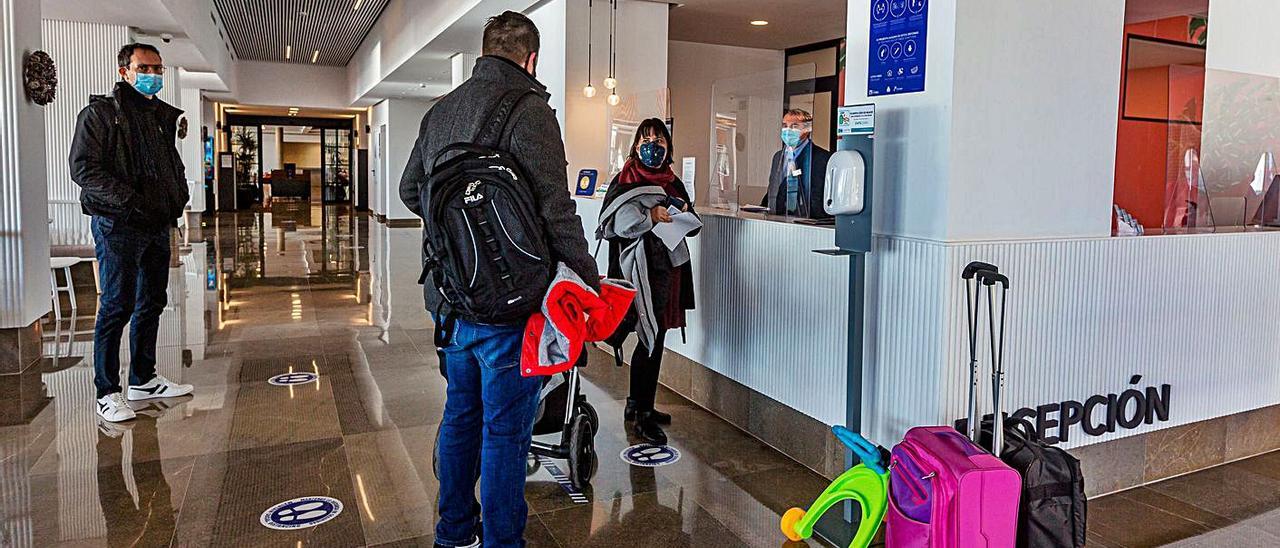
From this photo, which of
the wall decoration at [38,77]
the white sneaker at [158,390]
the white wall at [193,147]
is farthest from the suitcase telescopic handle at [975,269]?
the white wall at [193,147]

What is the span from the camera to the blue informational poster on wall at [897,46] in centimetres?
319

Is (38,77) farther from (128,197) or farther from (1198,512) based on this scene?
(1198,512)

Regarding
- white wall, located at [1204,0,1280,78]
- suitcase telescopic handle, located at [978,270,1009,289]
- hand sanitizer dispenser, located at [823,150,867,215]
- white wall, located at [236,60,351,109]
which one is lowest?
suitcase telescopic handle, located at [978,270,1009,289]

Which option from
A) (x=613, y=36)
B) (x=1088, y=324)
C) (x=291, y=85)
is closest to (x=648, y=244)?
(x=1088, y=324)

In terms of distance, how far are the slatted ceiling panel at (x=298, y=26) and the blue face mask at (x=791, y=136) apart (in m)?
10.8

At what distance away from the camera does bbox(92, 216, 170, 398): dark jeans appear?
4.32m

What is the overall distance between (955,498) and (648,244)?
1.97 m

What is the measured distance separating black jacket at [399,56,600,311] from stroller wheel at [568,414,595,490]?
1.11 m

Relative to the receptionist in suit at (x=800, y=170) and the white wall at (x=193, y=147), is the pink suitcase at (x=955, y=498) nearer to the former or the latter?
the receptionist in suit at (x=800, y=170)

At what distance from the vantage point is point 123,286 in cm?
435

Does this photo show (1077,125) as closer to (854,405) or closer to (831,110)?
(854,405)

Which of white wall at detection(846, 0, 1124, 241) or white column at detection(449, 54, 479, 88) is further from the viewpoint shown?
white column at detection(449, 54, 479, 88)

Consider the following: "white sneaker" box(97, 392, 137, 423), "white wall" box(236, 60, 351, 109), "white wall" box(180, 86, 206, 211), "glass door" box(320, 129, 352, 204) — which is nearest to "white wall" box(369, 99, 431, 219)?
"white wall" box(236, 60, 351, 109)

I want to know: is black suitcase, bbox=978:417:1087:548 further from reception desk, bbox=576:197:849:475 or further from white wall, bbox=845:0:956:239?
reception desk, bbox=576:197:849:475
